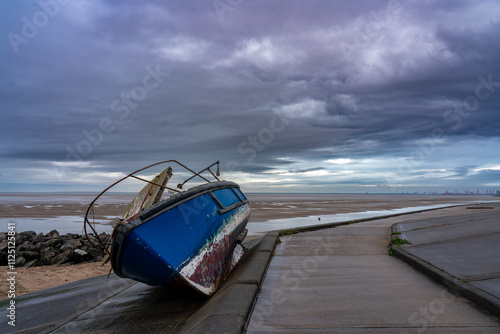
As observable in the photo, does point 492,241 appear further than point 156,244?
Yes

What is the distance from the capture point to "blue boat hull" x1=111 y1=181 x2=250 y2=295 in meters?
4.53

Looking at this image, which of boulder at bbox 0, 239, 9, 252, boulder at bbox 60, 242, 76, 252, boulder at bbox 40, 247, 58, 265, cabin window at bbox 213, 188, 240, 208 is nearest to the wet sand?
boulder at bbox 60, 242, 76, 252

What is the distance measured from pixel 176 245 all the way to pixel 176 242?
0.04m

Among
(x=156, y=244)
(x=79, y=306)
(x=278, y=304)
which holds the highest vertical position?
(x=156, y=244)

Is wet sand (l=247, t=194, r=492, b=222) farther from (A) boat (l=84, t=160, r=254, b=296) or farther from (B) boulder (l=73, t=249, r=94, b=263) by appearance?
(A) boat (l=84, t=160, r=254, b=296)

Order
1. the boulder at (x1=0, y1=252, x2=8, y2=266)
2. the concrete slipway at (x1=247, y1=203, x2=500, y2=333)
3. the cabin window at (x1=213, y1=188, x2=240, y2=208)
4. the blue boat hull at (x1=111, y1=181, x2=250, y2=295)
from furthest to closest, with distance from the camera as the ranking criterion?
the boulder at (x1=0, y1=252, x2=8, y2=266) < the cabin window at (x1=213, y1=188, x2=240, y2=208) < the blue boat hull at (x1=111, y1=181, x2=250, y2=295) < the concrete slipway at (x1=247, y1=203, x2=500, y2=333)

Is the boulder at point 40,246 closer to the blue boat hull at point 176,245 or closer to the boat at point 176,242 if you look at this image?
the boat at point 176,242

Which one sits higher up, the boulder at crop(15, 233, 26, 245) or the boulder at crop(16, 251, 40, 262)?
the boulder at crop(15, 233, 26, 245)

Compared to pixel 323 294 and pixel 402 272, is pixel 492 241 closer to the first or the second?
pixel 402 272

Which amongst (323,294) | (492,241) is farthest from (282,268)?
(492,241)

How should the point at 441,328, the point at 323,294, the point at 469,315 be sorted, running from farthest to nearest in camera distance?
1. the point at 323,294
2. the point at 469,315
3. the point at 441,328

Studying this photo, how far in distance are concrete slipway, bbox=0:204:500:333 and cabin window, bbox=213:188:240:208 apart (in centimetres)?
116

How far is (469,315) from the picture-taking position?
12.0 feet

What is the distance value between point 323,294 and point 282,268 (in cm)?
175
